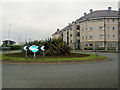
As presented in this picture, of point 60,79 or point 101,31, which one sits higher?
point 101,31

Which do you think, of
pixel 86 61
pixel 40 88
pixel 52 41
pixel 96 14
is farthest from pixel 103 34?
pixel 40 88

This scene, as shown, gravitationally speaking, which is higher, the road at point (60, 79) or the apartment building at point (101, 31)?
the apartment building at point (101, 31)

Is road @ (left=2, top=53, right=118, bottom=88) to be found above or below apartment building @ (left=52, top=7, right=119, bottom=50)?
below

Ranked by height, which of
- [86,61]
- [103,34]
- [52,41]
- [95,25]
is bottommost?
[86,61]

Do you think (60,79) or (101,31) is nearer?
(60,79)

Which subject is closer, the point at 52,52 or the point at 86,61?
the point at 86,61

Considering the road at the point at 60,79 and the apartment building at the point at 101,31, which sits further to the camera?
the apartment building at the point at 101,31

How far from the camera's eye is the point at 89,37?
4225 centimetres

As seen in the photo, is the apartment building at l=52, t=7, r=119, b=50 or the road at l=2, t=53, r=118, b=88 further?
the apartment building at l=52, t=7, r=119, b=50

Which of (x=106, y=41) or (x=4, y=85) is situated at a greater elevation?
(x=106, y=41)

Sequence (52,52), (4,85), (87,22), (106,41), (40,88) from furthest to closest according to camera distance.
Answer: (87,22) → (106,41) → (52,52) → (4,85) → (40,88)

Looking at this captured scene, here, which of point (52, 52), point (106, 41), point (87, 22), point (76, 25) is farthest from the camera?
point (76, 25)

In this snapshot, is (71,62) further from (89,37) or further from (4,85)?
(89,37)

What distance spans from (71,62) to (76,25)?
40.2 meters
